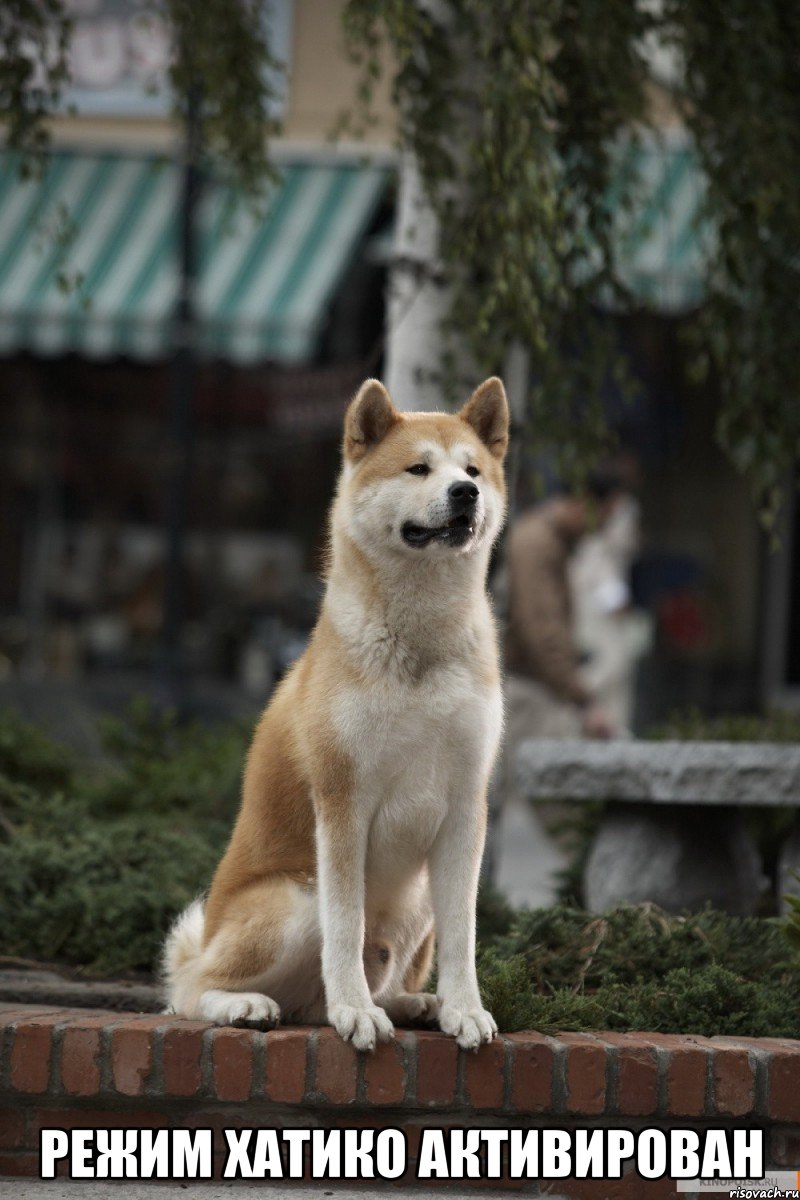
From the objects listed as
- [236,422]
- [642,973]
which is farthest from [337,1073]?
[236,422]

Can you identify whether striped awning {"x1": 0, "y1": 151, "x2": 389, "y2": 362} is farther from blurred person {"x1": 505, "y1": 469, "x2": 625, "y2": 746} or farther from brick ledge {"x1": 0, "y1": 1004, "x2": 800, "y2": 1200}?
brick ledge {"x1": 0, "y1": 1004, "x2": 800, "y2": 1200}

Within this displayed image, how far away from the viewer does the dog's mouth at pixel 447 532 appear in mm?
3291

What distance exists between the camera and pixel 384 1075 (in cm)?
340

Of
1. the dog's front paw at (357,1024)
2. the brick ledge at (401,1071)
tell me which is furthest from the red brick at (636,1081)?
the dog's front paw at (357,1024)

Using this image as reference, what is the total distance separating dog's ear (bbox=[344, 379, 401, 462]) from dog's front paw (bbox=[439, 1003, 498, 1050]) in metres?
1.26

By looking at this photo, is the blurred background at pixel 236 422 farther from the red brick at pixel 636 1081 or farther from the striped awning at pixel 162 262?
the red brick at pixel 636 1081

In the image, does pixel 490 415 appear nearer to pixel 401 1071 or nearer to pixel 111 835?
pixel 401 1071

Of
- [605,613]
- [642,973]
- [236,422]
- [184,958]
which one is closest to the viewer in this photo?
[184,958]

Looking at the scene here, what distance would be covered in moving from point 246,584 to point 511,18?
885 centimetres

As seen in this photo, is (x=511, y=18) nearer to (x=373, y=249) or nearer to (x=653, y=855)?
(x=653, y=855)

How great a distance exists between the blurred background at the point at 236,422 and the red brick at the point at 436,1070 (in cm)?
804

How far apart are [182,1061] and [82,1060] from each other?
0.23 metres

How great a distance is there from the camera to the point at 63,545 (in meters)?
12.8

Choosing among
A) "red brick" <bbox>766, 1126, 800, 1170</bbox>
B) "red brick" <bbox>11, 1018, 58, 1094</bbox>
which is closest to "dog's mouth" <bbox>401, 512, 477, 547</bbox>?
"red brick" <bbox>11, 1018, 58, 1094</bbox>
